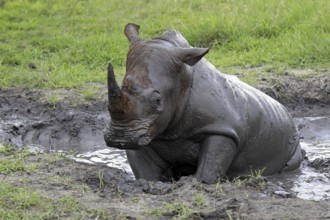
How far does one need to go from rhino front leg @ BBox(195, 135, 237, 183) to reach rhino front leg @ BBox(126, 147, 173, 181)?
43 cm

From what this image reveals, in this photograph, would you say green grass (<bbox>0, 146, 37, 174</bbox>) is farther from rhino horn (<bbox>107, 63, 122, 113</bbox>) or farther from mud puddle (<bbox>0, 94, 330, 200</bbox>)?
rhino horn (<bbox>107, 63, 122, 113</bbox>)

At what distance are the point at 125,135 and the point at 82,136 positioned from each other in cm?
310

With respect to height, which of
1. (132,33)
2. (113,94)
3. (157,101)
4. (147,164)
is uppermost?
(132,33)

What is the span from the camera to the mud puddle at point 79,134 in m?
8.21

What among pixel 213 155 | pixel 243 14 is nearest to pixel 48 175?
pixel 213 155

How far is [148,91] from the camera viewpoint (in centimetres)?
619

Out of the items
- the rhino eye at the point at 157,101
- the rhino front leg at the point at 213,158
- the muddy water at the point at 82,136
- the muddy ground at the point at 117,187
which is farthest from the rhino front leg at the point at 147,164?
the muddy water at the point at 82,136

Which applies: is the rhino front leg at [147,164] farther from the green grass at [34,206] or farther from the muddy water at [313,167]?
the green grass at [34,206]

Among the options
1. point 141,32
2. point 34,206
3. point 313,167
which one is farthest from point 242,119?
point 141,32

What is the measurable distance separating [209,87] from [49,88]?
152 inches

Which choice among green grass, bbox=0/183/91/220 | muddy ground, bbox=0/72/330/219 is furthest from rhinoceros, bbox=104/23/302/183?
green grass, bbox=0/183/91/220

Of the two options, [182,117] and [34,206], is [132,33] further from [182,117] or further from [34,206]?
[34,206]

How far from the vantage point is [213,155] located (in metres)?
6.60

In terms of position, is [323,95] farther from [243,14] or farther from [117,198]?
[117,198]
